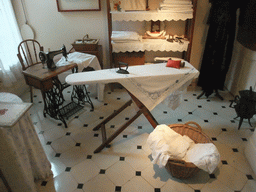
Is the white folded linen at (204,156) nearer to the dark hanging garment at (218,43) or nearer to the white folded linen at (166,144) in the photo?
the white folded linen at (166,144)

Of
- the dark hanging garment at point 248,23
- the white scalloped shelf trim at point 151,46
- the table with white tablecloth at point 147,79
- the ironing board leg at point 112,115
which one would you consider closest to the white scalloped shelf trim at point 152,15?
the white scalloped shelf trim at point 151,46

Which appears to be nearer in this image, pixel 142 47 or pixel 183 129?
pixel 183 129

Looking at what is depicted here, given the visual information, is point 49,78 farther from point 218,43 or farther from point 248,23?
point 248,23

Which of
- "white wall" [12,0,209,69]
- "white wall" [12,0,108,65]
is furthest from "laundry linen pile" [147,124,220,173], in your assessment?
"white wall" [12,0,108,65]

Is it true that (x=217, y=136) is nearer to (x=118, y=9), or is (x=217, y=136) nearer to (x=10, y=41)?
(x=118, y=9)

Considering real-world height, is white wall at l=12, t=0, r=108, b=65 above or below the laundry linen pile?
above

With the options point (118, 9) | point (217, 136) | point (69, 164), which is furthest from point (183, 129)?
point (118, 9)

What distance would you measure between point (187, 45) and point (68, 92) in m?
2.40

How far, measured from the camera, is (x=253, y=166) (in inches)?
87.9

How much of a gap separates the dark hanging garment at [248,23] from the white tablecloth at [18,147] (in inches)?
121

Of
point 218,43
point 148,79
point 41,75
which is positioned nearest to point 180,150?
point 148,79

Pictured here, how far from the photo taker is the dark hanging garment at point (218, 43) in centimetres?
312

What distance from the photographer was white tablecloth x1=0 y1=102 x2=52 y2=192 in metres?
1.59

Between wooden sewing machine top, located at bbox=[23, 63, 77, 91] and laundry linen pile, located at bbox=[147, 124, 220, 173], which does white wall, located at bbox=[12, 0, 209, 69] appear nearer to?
wooden sewing machine top, located at bbox=[23, 63, 77, 91]
